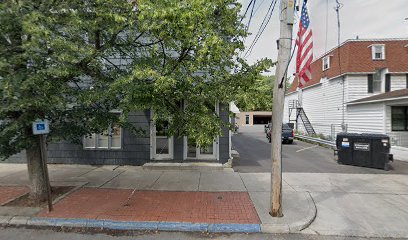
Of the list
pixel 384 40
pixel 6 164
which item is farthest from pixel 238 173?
pixel 384 40

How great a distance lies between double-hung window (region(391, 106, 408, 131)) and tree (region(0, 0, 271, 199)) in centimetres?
1442

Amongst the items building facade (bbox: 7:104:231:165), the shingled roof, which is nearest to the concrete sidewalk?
building facade (bbox: 7:104:231:165)

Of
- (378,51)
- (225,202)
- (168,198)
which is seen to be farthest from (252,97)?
(378,51)

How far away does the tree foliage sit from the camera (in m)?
4.42

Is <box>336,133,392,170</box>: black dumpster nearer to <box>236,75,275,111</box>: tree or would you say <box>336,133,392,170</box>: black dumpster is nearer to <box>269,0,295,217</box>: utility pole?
<box>269,0,295,217</box>: utility pole

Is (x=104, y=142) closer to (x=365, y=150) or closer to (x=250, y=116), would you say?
(x=365, y=150)

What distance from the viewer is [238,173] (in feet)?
30.9

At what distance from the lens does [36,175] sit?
6418 millimetres

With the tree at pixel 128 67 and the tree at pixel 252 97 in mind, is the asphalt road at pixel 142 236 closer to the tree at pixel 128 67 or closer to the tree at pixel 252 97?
the tree at pixel 128 67

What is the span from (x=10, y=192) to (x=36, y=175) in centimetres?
148

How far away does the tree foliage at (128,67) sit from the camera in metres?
4.42

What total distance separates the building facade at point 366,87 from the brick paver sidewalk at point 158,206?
41.8ft

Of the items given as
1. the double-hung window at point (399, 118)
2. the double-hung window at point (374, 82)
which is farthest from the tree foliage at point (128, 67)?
the double-hung window at point (374, 82)

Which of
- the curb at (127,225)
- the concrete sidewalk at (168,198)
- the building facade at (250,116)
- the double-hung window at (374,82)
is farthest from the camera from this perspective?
the building facade at (250,116)
